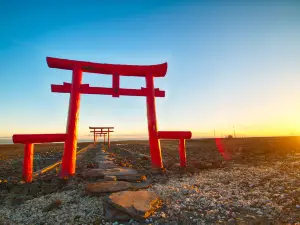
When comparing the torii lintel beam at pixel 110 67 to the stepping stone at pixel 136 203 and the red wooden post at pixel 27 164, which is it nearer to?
the red wooden post at pixel 27 164

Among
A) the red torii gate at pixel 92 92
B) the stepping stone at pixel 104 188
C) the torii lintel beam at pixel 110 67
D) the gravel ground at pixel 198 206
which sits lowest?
the gravel ground at pixel 198 206

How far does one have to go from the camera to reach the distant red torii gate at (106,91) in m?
5.37

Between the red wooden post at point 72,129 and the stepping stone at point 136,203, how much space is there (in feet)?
9.14

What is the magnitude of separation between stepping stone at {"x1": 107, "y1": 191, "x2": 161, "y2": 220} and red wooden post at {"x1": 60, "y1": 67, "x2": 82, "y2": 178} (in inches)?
110

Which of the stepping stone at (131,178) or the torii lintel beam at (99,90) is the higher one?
the torii lintel beam at (99,90)

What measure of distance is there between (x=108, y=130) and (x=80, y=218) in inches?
1016

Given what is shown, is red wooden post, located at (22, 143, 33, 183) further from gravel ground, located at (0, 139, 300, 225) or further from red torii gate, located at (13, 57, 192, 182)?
gravel ground, located at (0, 139, 300, 225)

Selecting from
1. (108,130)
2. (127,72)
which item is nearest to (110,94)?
(127,72)

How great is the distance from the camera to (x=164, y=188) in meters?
4.06

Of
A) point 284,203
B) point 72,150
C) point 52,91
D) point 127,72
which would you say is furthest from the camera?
point 127,72

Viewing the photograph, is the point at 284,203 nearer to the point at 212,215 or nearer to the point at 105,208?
the point at 212,215

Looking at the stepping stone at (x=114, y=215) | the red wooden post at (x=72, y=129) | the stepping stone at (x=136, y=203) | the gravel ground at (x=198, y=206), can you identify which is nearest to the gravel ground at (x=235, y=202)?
the gravel ground at (x=198, y=206)

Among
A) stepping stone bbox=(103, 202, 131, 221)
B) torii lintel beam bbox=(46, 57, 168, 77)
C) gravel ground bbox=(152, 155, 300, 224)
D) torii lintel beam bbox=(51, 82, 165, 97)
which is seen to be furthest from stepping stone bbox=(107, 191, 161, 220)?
torii lintel beam bbox=(46, 57, 168, 77)

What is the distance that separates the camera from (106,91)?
235 inches
